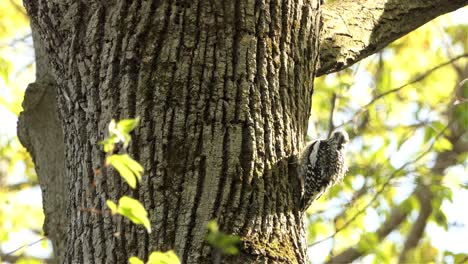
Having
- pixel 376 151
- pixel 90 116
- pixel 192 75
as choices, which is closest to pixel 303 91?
pixel 192 75

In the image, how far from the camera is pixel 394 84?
8797 millimetres

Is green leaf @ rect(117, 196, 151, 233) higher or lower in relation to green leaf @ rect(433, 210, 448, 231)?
lower

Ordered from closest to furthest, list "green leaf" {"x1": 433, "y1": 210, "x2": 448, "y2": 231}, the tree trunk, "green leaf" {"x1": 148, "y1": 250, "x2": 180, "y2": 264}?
"green leaf" {"x1": 148, "y1": 250, "x2": 180, "y2": 264} → the tree trunk → "green leaf" {"x1": 433, "y1": 210, "x2": 448, "y2": 231}

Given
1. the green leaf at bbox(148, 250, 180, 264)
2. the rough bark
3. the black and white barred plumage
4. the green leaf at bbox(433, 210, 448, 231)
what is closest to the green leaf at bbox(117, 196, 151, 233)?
the green leaf at bbox(148, 250, 180, 264)

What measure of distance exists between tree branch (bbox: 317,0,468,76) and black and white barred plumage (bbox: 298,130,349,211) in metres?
0.51

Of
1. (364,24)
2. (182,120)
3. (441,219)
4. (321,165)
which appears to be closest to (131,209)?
(182,120)

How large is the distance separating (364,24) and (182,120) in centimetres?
127

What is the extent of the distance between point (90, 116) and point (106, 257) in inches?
23.2

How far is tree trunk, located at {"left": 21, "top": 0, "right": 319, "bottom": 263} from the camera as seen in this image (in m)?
3.00

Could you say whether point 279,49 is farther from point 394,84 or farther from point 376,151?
point 394,84

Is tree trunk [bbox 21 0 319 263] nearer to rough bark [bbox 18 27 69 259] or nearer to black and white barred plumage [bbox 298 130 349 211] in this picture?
black and white barred plumage [bbox 298 130 349 211]

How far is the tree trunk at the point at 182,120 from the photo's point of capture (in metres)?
3.00

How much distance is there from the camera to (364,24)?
152 inches

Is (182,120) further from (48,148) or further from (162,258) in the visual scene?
(48,148)
